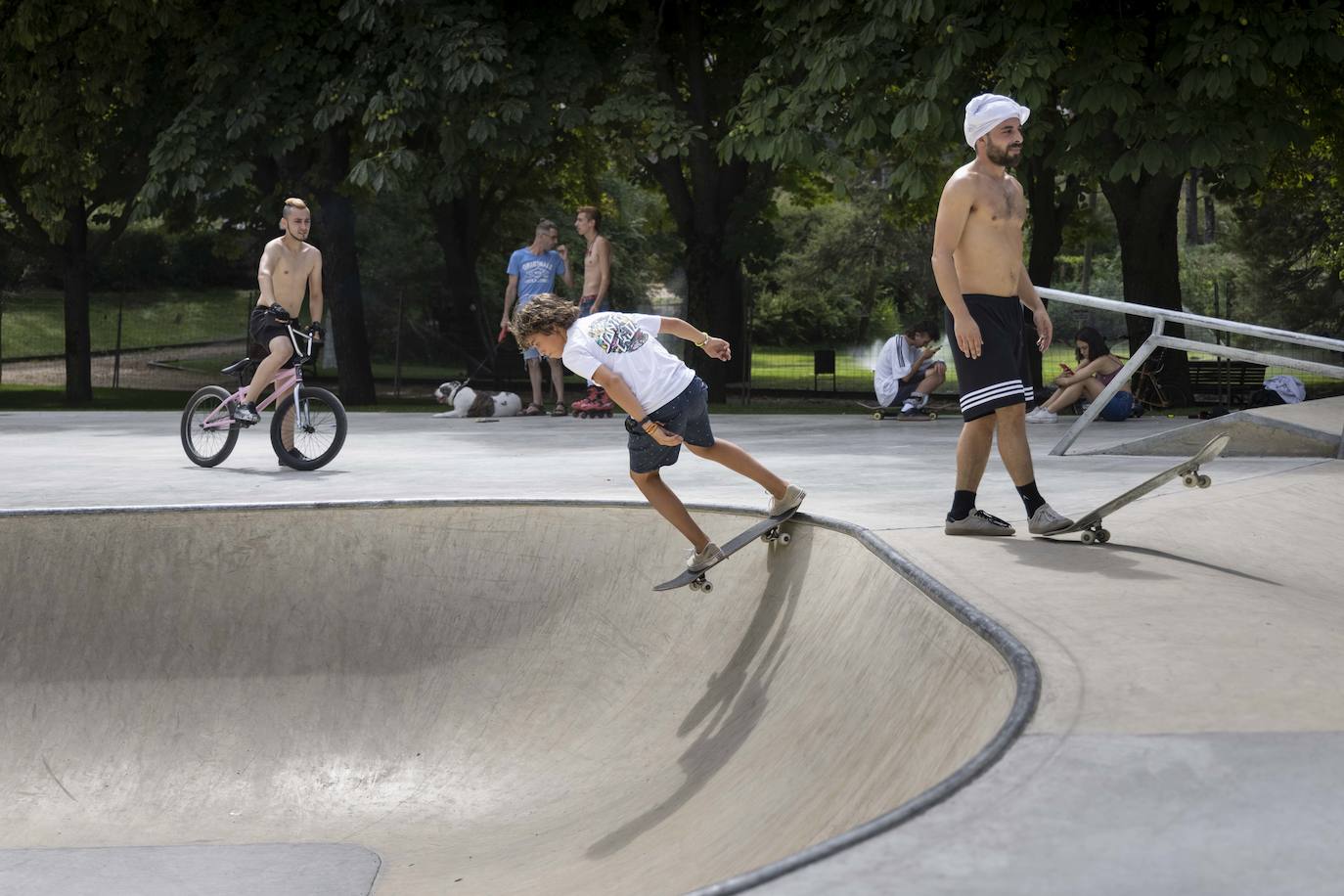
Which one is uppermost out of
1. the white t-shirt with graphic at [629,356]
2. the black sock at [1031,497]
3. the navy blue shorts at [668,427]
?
the white t-shirt with graphic at [629,356]

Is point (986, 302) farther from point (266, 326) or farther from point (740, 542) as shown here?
point (266, 326)

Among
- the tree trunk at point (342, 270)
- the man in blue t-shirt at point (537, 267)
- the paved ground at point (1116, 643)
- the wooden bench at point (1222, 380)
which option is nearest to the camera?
the paved ground at point (1116, 643)

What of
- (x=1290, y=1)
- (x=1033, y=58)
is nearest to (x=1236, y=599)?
(x=1033, y=58)

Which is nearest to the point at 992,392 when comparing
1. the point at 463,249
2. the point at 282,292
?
the point at 282,292

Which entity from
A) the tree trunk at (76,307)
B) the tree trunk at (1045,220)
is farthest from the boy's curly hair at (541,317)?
the tree trunk at (76,307)

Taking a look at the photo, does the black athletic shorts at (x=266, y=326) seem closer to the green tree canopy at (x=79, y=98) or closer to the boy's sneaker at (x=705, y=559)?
the boy's sneaker at (x=705, y=559)

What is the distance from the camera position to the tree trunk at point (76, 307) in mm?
23156

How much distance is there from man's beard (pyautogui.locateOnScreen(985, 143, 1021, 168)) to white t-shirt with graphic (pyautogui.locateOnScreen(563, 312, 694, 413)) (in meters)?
1.51

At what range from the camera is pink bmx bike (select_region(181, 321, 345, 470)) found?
985cm

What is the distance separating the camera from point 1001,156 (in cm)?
561

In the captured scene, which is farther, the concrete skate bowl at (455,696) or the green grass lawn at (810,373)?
the green grass lawn at (810,373)

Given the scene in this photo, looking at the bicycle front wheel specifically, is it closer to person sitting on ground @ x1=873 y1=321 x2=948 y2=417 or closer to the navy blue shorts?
the navy blue shorts

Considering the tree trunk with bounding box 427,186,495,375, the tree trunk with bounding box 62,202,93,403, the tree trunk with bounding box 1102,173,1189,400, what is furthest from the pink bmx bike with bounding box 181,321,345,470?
the tree trunk with bounding box 427,186,495,375

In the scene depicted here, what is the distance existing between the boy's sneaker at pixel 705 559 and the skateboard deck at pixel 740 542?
0.04 ft
